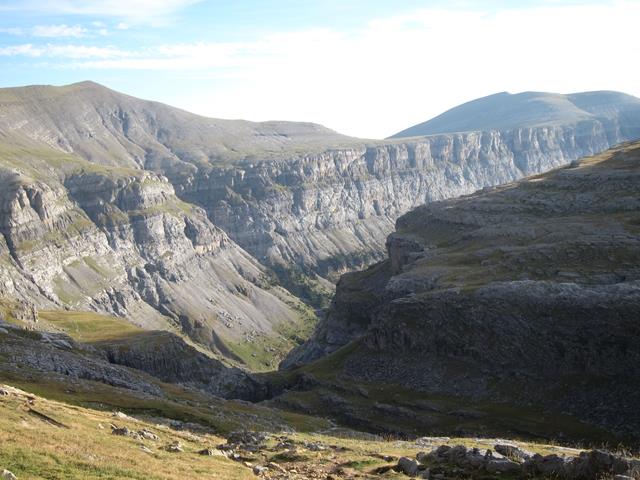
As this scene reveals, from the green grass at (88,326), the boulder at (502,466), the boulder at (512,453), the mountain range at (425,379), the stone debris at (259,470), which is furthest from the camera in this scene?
the green grass at (88,326)

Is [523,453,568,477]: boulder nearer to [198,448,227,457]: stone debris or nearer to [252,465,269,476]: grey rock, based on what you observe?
[252,465,269,476]: grey rock

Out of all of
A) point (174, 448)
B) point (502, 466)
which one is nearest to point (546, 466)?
point (502, 466)

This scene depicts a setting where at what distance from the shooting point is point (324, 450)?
4562cm

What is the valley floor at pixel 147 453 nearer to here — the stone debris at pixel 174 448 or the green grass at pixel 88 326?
the stone debris at pixel 174 448

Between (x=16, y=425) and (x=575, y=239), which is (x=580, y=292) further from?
(x=16, y=425)

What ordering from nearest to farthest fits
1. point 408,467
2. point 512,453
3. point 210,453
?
point 408,467, point 512,453, point 210,453

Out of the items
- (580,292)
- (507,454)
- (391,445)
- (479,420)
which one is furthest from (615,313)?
(507,454)

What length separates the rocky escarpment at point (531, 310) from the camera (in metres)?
87.8

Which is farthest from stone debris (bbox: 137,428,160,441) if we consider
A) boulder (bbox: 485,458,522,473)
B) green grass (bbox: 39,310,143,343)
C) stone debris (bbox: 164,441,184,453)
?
green grass (bbox: 39,310,143,343)

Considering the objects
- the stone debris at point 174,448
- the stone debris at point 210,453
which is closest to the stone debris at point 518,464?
the stone debris at point 210,453

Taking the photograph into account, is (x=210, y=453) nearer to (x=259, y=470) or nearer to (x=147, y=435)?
(x=259, y=470)

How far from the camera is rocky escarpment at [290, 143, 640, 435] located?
288 feet

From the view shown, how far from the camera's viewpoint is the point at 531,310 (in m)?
97.0

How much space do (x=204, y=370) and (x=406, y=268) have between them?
4839 cm
